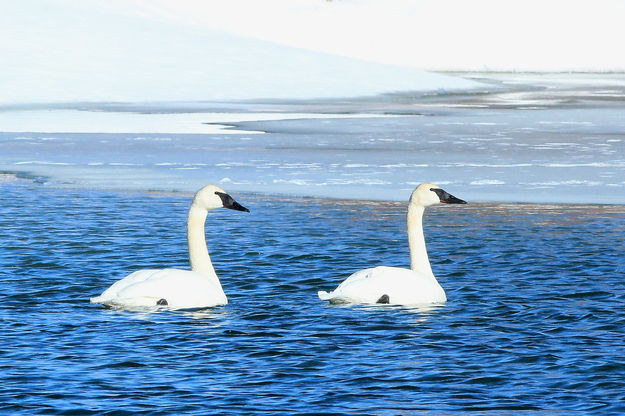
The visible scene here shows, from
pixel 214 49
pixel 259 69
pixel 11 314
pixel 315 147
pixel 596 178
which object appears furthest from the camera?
pixel 214 49

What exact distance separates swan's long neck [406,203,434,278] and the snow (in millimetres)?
27681

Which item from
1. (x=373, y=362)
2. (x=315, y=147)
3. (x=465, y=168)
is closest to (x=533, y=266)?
(x=373, y=362)

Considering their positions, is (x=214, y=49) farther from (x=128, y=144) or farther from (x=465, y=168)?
(x=465, y=168)

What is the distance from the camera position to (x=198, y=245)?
10977 mm

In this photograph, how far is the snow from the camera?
135ft

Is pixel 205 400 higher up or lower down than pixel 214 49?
lower down

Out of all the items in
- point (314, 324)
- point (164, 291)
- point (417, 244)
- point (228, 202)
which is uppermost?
point (228, 202)

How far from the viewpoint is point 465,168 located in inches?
795

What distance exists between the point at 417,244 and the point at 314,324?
2116mm

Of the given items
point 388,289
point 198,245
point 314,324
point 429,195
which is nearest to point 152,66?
point 429,195

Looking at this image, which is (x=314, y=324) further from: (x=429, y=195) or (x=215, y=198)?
(x=429, y=195)

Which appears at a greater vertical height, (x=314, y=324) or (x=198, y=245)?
(x=198, y=245)

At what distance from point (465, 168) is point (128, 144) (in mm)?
7340

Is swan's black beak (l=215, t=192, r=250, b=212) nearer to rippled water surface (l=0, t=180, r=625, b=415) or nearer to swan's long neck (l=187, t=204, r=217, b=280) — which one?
swan's long neck (l=187, t=204, r=217, b=280)
